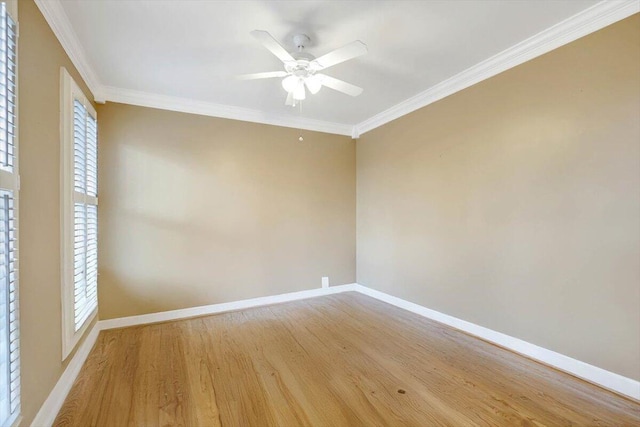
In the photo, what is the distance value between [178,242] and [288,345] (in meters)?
1.80

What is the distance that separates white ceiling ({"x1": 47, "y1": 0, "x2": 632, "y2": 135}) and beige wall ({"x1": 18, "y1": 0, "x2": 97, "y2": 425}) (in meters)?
0.35

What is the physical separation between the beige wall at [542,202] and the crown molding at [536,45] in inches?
2.5

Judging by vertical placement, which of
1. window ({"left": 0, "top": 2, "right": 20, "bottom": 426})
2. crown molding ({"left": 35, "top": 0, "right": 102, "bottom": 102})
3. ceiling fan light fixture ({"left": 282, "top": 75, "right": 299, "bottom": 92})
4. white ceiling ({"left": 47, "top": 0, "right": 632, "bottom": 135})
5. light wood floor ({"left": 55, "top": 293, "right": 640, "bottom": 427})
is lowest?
light wood floor ({"left": 55, "top": 293, "right": 640, "bottom": 427})

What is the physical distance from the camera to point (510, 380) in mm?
2047

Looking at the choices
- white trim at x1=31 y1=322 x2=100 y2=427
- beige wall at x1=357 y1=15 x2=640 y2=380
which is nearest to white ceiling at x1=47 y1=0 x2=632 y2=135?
beige wall at x1=357 y1=15 x2=640 y2=380

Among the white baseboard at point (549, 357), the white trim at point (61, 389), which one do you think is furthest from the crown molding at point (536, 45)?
the white trim at point (61, 389)

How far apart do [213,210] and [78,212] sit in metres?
1.33

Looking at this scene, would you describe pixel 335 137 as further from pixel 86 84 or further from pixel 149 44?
pixel 86 84

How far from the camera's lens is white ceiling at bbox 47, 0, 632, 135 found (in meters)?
1.89

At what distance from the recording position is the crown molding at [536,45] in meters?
1.87

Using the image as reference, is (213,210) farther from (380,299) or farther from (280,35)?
(380,299)

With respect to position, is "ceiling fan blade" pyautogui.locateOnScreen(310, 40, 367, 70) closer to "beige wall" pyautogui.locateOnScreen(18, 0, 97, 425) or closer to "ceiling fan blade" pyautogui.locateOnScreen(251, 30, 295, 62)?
"ceiling fan blade" pyautogui.locateOnScreen(251, 30, 295, 62)

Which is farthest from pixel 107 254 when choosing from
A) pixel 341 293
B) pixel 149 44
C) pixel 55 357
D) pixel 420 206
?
pixel 420 206

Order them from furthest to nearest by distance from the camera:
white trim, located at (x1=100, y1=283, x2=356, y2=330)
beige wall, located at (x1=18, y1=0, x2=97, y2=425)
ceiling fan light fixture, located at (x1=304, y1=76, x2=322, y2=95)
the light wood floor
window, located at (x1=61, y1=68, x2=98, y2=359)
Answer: white trim, located at (x1=100, y1=283, x2=356, y2=330)
ceiling fan light fixture, located at (x1=304, y1=76, x2=322, y2=95)
window, located at (x1=61, y1=68, x2=98, y2=359)
the light wood floor
beige wall, located at (x1=18, y1=0, x2=97, y2=425)
